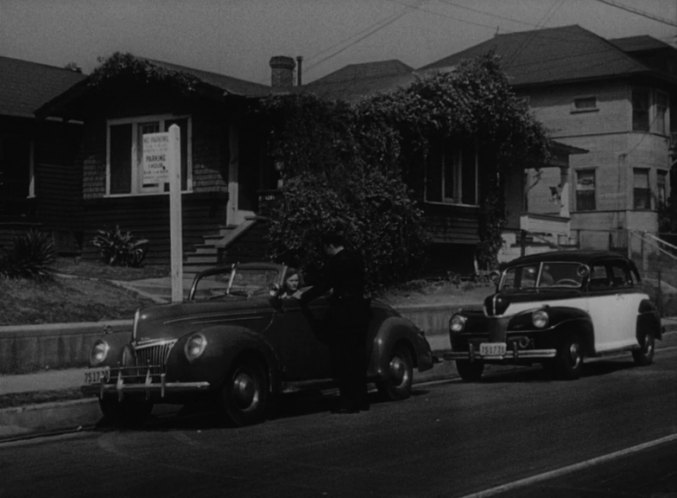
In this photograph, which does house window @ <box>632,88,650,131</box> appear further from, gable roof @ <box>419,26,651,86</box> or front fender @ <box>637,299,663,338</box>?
front fender @ <box>637,299,663,338</box>

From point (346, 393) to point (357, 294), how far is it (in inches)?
42.2

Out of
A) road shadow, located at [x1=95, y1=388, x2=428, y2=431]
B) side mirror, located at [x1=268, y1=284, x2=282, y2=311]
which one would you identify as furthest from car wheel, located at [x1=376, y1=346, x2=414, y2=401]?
side mirror, located at [x1=268, y1=284, x2=282, y2=311]

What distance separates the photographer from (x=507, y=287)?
16.2 metres

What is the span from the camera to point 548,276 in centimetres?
1599

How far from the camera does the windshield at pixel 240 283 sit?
11.7 m

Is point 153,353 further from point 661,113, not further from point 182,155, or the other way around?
point 661,113

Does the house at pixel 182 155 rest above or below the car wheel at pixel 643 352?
above

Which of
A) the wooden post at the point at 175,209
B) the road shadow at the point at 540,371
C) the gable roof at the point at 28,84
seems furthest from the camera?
the gable roof at the point at 28,84

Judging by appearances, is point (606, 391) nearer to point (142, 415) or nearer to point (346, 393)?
point (346, 393)

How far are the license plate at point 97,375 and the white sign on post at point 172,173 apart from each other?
3.13 metres

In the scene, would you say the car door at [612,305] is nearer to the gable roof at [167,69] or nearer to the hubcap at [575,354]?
the hubcap at [575,354]

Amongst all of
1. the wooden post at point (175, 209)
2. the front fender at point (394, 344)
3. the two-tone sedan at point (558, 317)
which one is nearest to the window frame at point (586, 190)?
the two-tone sedan at point (558, 317)

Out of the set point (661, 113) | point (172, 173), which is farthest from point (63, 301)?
point (661, 113)

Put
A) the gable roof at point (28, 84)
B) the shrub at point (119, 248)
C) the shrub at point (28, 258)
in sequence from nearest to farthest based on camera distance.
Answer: the shrub at point (28, 258) → the shrub at point (119, 248) → the gable roof at point (28, 84)
